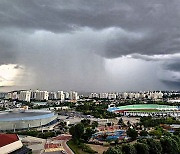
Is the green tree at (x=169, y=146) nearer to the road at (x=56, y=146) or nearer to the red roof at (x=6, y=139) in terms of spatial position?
the road at (x=56, y=146)

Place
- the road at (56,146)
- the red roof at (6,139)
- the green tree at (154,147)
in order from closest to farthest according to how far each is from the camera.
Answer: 1. the red roof at (6,139)
2. the green tree at (154,147)
3. the road at (56,146)

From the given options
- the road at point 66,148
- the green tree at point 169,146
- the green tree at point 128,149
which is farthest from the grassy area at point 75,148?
Result: the green tree at point 169,146

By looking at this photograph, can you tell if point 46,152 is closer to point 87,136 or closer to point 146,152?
point 87,136

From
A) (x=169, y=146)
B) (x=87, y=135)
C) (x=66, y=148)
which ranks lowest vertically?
(x=66, y=148)

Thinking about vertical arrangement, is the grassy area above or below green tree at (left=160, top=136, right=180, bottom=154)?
below

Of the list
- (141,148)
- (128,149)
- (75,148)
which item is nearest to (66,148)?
(75,148)

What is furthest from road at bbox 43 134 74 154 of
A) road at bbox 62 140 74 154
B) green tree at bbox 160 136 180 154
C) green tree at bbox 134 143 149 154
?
green tree at bbox 160 136 180 154

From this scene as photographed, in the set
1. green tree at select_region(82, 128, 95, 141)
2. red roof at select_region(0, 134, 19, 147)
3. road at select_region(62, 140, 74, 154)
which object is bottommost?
road at select_region(62, 140, 74, 154)

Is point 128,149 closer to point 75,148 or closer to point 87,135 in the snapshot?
point 75,148

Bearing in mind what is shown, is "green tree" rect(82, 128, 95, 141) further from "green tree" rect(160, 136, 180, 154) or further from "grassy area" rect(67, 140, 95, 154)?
"green tree" rect(160, 136, 180, 154)

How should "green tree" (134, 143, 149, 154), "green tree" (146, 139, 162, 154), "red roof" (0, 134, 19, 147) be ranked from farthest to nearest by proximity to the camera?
1. "green tree" (146, 139, 162, 154)
2. "red roof" (0, 134, 19, 147)
3. "green tree" (134, 143, 149, 154)

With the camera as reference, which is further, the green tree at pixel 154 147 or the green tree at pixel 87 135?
the green tree at pixel 87 135

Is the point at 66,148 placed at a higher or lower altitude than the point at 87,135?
lower

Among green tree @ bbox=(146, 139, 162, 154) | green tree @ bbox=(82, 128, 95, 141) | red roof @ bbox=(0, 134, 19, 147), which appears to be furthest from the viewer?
green tree @ bbox=(82, 128, 95, 141)
